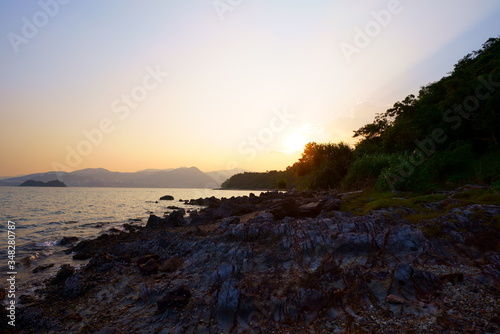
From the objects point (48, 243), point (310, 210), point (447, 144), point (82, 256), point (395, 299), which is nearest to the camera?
point (395, 299)

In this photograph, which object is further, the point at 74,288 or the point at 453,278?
the point at 74,288

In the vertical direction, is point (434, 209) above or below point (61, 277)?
above

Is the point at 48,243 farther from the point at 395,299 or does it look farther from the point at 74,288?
the point at 395,299

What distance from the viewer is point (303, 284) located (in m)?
7.41

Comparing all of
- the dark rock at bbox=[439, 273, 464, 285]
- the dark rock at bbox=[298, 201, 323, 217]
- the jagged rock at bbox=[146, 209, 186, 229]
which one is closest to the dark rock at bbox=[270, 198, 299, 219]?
the dark rock at bbox=[298, 201, 323, 217]

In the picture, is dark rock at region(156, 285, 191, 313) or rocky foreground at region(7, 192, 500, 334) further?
dark rock at region(156, 285, 191, 313)

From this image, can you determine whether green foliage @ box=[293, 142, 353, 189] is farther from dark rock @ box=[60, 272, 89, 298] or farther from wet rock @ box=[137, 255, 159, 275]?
dark rock @ box=[60, 272, 89, 298]

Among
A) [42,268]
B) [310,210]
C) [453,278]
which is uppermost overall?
[310,210]

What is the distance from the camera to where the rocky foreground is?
5828mm

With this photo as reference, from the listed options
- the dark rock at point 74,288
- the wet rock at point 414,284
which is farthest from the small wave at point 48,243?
the wet rock at point 414,284

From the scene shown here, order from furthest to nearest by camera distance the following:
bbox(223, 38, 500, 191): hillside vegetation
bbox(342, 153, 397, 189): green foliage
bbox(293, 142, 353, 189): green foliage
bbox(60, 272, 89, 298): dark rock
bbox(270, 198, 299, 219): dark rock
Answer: bbox(293, 142, 353, 189): green foliage < bbox(342, 153, 397, 189): green foliage < bbox(223, 38, 500, 191): hillside vegetation < bbox(270, 198, 299, 219): dark rock < bbox(60, 272, 89, 298): dark rock

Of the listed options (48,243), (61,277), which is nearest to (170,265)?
(61,277)

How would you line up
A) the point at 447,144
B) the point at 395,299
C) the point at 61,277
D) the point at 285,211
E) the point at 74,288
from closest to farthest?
the point at 395,299 < the point at 74,288 < the point at 61,277 < the point at 285,211 < the point at 447,144

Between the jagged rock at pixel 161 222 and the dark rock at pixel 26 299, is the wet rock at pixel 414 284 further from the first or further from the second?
the jagged rock at pixel 161 222
